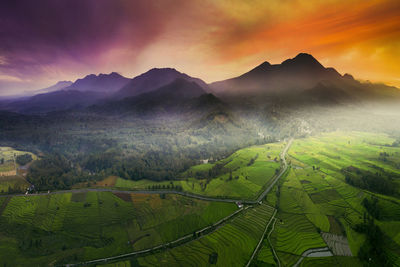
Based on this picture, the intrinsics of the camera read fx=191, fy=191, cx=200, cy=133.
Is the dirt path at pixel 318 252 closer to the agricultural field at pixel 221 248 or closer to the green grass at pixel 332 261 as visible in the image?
the green grass at pixel 332 261

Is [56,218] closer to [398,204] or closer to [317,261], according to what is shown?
[317,261]

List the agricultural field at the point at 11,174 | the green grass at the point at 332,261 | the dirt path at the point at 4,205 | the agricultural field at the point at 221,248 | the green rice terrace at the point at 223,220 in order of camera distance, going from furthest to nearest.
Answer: the agricultural field at the point at 11,174, the dirt path at the point at 4,205, the green rice terrace at the point at 223,220, the agricultural field at the point at 221,248, the green grass at the point at 332,261

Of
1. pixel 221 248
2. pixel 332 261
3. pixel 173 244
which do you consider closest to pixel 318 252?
pixel 332 261

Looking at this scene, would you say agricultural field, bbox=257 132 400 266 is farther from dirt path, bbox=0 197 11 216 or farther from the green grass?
dirt path, bbox=0 197 11 216

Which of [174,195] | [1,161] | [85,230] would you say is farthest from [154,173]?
[1,161]

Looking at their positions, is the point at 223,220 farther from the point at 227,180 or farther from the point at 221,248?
the point at 227,180

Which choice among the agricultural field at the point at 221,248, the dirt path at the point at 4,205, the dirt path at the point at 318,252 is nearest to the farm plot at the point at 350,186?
the dirt path at the point at 318,252
